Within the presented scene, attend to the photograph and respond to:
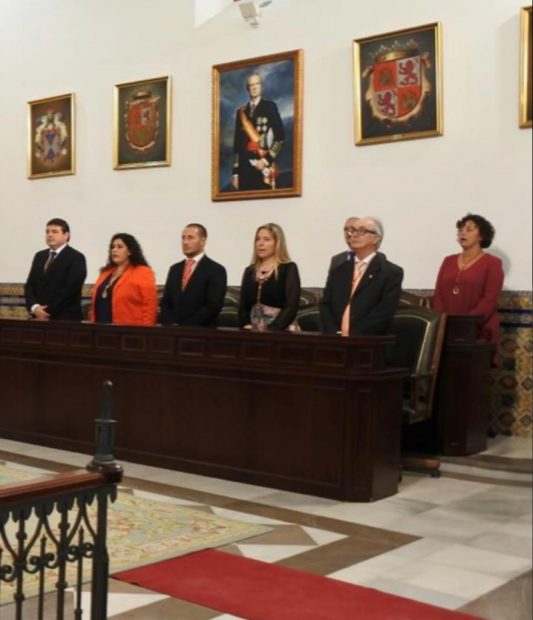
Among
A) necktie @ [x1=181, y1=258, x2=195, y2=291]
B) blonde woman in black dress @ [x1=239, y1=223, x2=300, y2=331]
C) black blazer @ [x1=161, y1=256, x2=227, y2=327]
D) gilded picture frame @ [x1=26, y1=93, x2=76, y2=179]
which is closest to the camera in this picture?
blonde woman in black dress @ [x1=239, y1=223, x2=300, y2=331]

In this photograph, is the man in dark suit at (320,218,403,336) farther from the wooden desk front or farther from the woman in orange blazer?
the woman in orange blazer

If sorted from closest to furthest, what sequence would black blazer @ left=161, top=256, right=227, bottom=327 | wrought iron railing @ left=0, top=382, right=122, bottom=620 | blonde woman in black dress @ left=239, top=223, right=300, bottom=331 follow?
wrought iron railing @ left=0, top=382, right=122, bottom=620, blonde woman in black dress @ left=239, top=223, right=300, bottom=331, black blazer @ left=161, top=256, right=227, bottom=327

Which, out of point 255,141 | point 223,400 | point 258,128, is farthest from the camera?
point 258,128

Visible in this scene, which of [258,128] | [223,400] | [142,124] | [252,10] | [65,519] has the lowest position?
[223,400]

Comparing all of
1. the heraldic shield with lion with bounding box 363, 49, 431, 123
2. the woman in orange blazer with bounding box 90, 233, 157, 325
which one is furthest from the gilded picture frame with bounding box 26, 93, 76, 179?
the woman in orange blazer with bounding box 90, 233, 157, 325

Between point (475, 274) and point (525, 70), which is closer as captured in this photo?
point (525, 70)

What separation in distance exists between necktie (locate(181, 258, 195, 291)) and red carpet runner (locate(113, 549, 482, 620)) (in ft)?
8.77

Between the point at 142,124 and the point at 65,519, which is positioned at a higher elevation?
the point at 142,124

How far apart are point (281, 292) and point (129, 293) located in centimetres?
125

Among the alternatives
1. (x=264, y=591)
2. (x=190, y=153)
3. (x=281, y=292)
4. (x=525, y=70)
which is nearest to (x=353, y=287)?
(x=281, y=292)

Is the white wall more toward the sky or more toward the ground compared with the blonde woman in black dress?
more toward the sky

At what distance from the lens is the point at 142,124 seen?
937cm

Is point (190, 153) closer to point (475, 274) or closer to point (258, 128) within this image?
point (258, 128)

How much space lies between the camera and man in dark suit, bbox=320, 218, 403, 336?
447 centimetres
